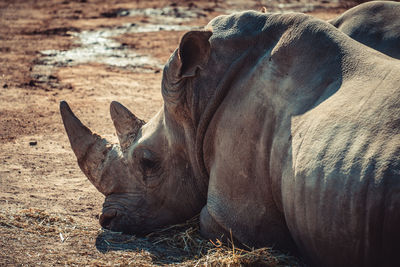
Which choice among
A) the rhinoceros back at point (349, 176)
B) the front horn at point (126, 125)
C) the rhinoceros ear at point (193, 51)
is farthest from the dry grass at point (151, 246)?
the rhinoceros ear at point (193, 51)

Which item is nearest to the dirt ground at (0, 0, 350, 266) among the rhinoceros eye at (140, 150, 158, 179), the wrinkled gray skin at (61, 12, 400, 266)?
the wrinkled gray skin at (61, 12, 400, 266)

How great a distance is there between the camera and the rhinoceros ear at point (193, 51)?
12.7 ft

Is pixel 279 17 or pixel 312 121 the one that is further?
pixel 279 17

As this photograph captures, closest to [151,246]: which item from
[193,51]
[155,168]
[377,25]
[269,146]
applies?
[155,168]

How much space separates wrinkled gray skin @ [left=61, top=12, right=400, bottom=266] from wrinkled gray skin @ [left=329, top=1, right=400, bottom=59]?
0.41 m

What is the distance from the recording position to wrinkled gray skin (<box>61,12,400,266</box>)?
9.63 ft

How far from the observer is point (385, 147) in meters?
2.85

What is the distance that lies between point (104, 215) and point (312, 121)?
5.59 ft

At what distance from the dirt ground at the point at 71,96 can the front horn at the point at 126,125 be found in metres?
0.62

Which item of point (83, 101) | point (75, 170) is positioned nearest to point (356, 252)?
point (75, 170)

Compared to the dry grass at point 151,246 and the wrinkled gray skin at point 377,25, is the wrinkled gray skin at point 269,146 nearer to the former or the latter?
the dry grass at point 151,246

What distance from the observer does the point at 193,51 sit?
155 inches

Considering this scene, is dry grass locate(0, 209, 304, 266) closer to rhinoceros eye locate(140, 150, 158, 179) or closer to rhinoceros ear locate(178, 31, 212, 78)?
rhinoceros eye locate(140, 150, 158, 179)

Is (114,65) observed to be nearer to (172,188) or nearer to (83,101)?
(83,101)
